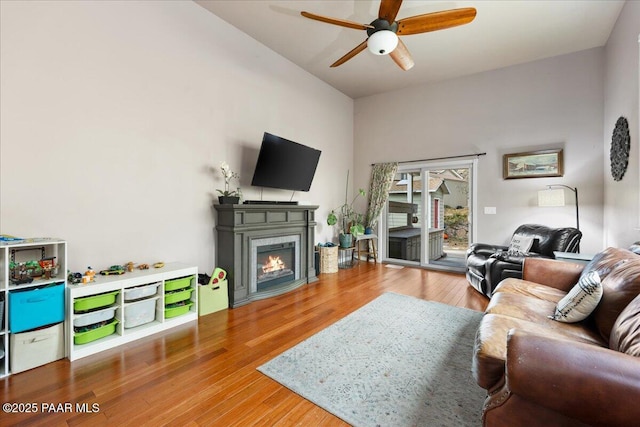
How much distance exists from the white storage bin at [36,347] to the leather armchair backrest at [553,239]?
208 inches

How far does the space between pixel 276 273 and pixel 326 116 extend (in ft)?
10.9

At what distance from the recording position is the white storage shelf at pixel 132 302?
84.3 inches

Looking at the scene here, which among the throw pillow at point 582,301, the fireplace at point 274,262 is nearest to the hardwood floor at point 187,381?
the fireplace at point 274,262

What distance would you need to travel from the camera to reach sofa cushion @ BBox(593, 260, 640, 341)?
154 centimetres

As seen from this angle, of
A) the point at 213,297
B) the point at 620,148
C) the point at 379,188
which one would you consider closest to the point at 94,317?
the point at 213,297

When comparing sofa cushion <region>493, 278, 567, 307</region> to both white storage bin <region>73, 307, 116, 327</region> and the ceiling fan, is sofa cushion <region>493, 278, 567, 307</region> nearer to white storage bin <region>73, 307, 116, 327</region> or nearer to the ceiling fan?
the ceiling fan

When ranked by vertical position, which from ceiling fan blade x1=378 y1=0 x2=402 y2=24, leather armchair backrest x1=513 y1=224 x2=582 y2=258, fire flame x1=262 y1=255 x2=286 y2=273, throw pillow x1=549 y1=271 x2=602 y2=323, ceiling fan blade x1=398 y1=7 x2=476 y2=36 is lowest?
fire flame x1=262 y1=255 x2=286 y2=273

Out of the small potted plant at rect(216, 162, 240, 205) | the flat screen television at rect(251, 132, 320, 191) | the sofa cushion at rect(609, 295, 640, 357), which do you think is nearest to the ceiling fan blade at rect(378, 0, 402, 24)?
the flat screen television at rect(251, 132, 320, 191)

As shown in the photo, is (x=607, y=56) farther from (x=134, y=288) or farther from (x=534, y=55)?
(x=134, y=288)

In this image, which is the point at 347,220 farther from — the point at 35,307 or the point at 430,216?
the point at 35,307

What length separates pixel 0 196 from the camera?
2.10 m

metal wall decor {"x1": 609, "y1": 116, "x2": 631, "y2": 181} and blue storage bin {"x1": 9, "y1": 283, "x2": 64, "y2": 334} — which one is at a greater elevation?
metal wall decor {"x1": 609, "y1": 116, "x2": 631, "y2": 181}

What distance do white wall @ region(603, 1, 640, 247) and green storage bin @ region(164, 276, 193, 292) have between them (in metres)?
4.47

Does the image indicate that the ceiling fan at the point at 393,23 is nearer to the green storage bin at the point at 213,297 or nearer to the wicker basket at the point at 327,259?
the green storage bin at the point at 213,297
